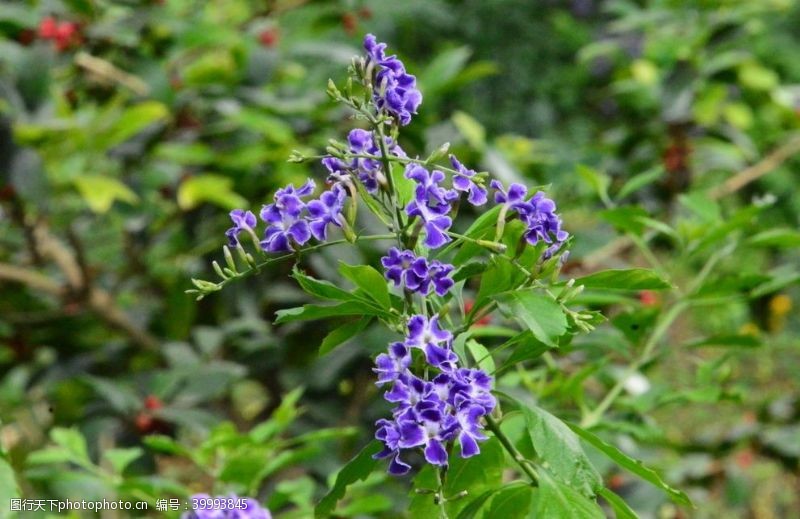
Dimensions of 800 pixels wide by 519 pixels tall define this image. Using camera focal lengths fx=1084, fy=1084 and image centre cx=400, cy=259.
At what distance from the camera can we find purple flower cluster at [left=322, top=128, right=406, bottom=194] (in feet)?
2.75

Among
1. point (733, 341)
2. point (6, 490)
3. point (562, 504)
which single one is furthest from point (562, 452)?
point (733, 341)

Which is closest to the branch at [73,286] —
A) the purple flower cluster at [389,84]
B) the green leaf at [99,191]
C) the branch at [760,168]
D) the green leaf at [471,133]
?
the green leaf at [99,191]

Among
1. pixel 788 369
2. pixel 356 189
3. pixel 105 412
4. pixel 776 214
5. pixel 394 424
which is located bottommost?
pixel 788 369

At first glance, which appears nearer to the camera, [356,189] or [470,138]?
[356,189]

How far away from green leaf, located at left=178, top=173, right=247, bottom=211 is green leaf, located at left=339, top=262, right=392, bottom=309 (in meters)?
1.20

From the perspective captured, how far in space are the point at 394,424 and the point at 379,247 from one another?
4.06 feet

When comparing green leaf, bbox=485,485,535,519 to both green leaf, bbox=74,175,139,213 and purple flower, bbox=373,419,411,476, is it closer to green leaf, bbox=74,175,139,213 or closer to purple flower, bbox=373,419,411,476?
purple flower, bbox=373,419,411,476

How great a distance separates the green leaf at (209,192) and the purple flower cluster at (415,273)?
122 cm

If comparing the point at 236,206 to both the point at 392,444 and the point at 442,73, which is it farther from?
the point at 392,444

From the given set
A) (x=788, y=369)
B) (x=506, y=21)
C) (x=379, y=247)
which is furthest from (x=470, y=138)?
(x=788, y=369)

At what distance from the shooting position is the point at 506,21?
3.66 meters

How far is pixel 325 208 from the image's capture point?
2.70ft

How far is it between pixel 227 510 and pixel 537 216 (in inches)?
15.8

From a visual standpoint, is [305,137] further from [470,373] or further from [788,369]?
[788,369]
